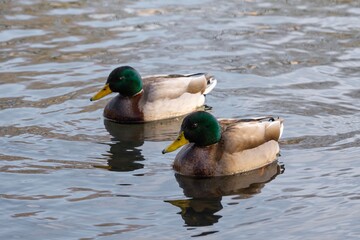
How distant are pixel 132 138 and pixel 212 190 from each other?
7.57 ft

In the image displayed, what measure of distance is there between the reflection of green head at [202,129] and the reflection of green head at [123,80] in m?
2.48

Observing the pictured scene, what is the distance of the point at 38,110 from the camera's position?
44.2ft

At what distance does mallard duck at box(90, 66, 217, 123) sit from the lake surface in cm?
A: 20

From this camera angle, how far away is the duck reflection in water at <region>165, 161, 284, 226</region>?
988 centimetres

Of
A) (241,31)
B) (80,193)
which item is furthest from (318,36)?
(80,193)

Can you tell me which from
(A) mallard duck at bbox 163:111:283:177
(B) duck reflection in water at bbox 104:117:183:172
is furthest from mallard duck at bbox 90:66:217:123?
(A) mallard duck at bbox 163:111:283:177

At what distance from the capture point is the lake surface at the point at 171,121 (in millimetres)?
9742

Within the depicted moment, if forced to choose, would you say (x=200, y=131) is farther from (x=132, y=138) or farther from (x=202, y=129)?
(x=132, y=138)

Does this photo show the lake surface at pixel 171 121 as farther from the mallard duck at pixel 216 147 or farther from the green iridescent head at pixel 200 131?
the green iridescent head at pixel 200 131

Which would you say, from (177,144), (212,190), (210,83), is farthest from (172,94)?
(212,190)

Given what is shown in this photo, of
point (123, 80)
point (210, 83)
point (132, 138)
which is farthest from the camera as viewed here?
point (210, 83)

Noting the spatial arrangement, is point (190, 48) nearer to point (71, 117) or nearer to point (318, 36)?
point (318, 36)

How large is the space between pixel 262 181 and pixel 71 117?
10.7ft

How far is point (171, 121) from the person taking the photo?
44.9 feet
